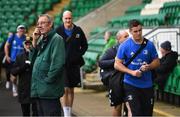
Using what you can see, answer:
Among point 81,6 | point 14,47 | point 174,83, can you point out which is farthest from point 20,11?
point 174,83

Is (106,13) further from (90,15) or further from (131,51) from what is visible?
(131,51)

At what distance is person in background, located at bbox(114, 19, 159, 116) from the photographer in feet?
24.8

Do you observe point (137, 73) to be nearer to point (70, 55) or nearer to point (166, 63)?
point (70, 55)

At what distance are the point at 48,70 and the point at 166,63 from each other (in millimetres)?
5230

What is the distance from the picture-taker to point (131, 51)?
759 centimetres

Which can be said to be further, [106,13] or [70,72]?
[106,13]

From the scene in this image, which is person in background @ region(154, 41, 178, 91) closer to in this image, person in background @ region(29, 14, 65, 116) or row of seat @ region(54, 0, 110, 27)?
person in background @ region(29, 14, 65, 116)

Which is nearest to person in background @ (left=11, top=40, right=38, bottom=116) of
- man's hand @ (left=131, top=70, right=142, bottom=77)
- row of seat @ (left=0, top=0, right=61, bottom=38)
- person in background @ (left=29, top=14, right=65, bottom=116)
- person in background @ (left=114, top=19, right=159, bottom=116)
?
person in background @ (left=29, top=14, right=65, bottom=116)

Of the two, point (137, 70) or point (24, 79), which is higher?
point (137, 70)

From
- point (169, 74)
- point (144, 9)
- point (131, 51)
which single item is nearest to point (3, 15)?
point (144, 9)

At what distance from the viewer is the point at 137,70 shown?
7500mm

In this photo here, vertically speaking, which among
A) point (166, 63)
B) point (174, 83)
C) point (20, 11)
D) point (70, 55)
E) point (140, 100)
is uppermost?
point (20, 11)

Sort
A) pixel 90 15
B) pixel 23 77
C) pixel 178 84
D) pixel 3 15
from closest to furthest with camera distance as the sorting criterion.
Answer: pixel 23 77 → pixel 178 84 → pixel 90 15 → pixel 3 15

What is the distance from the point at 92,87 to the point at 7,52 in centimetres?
269
